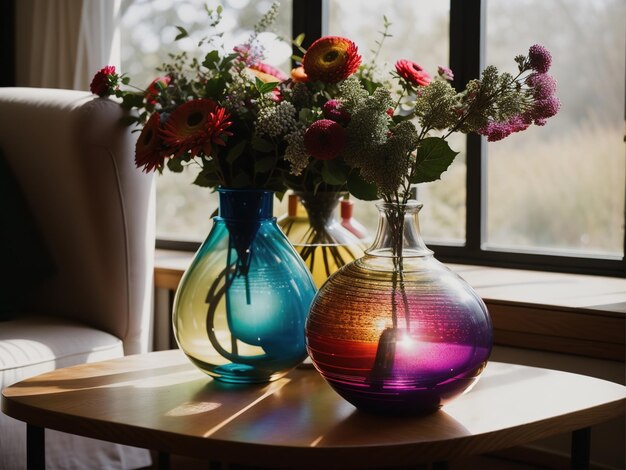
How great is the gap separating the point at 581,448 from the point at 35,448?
2.70ft

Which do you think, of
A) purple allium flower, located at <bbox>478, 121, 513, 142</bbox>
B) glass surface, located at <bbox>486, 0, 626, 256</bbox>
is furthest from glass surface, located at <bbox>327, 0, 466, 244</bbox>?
purple allium flower, located at <bbox>478, 121, 513, 142</bbox>

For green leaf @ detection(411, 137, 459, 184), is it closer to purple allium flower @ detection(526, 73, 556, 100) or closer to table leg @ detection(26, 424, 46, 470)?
purple allium flower @ detection(526, 73, 556, 100)

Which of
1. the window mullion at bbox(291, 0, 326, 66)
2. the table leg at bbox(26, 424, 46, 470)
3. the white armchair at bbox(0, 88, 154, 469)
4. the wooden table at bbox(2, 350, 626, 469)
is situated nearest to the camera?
the wooden table at bbox(2, 350, 626, 469)

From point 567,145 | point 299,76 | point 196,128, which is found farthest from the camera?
point 567,145

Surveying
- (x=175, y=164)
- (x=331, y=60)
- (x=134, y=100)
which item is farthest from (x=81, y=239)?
(x=331, y=60)

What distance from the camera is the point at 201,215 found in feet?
13.9

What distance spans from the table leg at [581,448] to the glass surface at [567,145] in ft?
3.60

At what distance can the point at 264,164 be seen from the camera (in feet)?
4.48

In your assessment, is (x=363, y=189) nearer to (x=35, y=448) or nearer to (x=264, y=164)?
(x=264, y=164)

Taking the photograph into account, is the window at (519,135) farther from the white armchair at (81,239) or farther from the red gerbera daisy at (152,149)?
the red gerbera daisy at (152,149)

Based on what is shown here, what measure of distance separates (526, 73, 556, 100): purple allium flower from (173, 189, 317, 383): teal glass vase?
444 millimetres

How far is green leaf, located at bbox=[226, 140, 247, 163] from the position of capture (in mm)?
1360

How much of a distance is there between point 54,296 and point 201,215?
197 cm

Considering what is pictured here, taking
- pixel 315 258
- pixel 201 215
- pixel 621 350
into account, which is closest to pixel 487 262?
pixel 621 350
